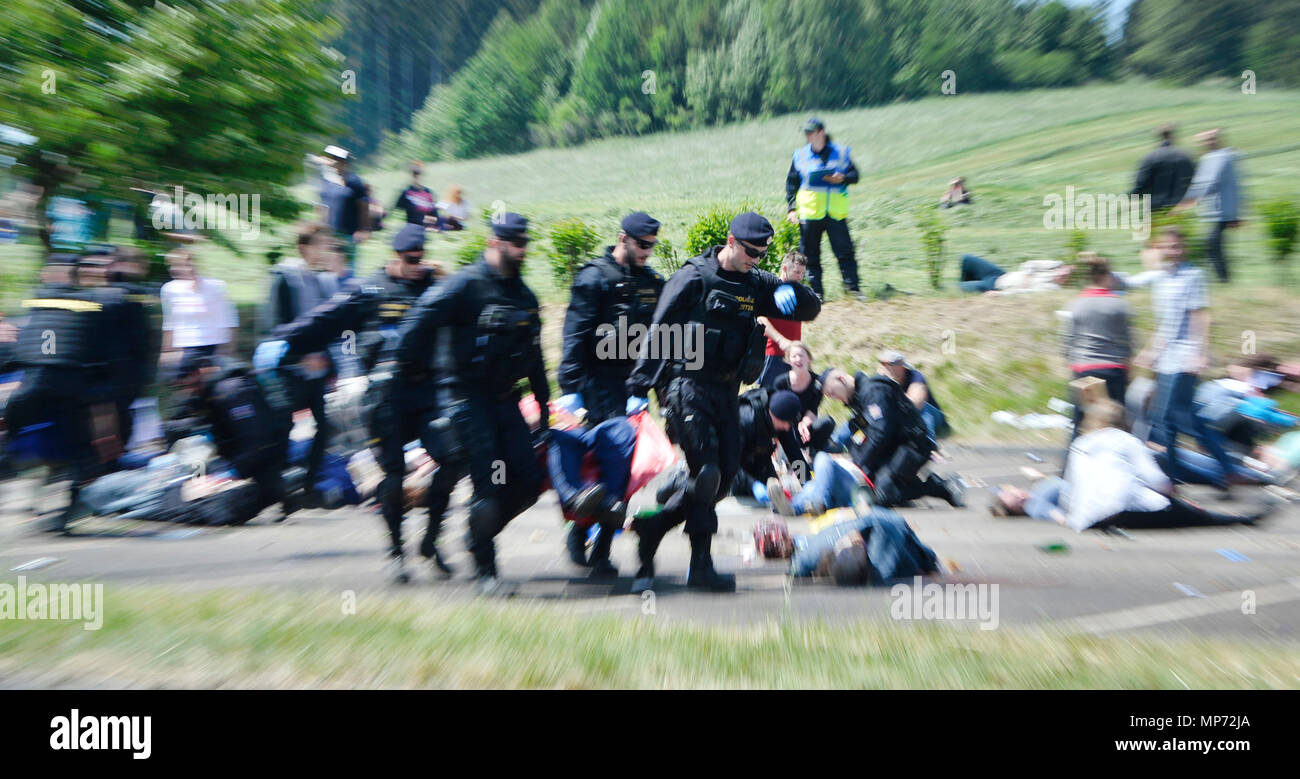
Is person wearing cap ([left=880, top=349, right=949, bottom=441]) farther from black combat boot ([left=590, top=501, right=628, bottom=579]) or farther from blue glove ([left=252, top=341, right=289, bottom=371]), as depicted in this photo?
blue glove ([left=252, top=341, right=289, bottom=371])

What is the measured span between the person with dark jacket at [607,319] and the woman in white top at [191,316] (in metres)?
4.19

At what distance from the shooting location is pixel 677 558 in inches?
273

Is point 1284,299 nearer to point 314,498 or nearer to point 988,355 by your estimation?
point 988,355

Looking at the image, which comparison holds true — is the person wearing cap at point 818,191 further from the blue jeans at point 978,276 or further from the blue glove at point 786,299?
the blue glove at point 786,299

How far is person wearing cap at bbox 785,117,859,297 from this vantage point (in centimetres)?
1236

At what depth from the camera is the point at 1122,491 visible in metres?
6.98

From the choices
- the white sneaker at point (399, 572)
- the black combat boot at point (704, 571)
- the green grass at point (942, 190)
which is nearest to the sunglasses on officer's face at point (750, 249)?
the black combat boot at point (704, 571)

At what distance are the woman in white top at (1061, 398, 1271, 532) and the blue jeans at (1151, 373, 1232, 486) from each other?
3.74 ft

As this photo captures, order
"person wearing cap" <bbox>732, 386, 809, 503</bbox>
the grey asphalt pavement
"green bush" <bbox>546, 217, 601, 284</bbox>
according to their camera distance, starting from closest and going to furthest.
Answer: the grey asphalt pavement, "person wearing cap" <bbox>732, 386, 809, 503</bbox>, "green bush" <bbox>546, 217, 601, 284</bbox>

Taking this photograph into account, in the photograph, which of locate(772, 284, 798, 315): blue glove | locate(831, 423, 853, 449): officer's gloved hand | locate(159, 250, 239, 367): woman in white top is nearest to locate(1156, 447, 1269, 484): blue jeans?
locate(831, 423, 853, 449): officer's gloved hand

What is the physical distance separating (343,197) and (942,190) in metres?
12.7

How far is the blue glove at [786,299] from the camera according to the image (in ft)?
19.3

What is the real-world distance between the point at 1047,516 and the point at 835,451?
193 cm

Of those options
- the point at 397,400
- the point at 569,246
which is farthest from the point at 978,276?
the point at 397,400
